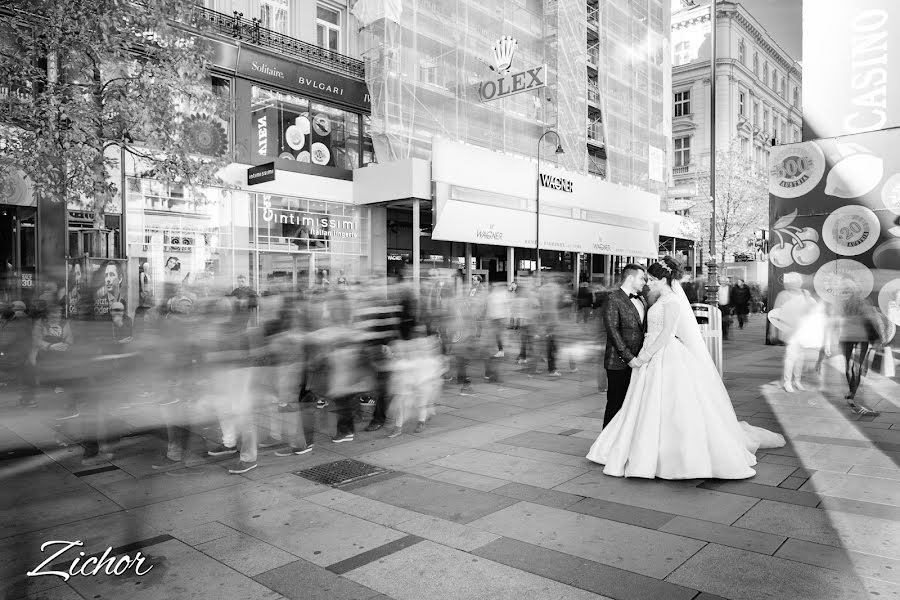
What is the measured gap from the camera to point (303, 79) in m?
21.6

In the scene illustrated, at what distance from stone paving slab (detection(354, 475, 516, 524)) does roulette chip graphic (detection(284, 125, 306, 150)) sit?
58.8 feet

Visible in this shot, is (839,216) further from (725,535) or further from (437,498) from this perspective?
(437,498)

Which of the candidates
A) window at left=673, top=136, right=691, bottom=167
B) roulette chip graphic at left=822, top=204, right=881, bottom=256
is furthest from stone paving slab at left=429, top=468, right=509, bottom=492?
window at left=673, top=136, right=691, bottom=167

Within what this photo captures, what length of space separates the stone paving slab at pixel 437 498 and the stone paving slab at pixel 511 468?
1.73ft

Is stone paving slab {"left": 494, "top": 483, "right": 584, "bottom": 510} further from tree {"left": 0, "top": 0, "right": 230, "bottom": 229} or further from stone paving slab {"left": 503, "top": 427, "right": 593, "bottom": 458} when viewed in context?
tree {"left": 0, "top": 0, "right": 230, "bottom": 229}

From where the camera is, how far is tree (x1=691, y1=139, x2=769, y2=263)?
115 ft

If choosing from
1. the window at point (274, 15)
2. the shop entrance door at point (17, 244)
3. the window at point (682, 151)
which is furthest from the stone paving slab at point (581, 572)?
the window at point (682, 151)

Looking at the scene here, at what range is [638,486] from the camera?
5.53 meters

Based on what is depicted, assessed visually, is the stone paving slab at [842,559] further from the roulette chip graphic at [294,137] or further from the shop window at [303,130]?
the roulette chip graphic at [294,137]

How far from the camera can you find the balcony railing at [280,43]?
19812mm

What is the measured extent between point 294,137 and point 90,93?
32.1 ft

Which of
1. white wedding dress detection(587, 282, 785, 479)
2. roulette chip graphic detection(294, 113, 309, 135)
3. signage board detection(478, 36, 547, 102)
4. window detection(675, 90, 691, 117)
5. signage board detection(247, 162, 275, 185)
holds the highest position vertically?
window detection(675, 90, 691, 117)

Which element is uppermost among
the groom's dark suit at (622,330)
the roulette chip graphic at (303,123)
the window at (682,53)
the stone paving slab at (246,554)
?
the window at (682,53)

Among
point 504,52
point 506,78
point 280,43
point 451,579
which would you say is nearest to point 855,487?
point 451,579
